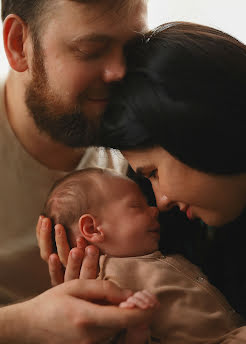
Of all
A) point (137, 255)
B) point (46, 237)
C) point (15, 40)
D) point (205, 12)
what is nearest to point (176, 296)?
point (137, 255)

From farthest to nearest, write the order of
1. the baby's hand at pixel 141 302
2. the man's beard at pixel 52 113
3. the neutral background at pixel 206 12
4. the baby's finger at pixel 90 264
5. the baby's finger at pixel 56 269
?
1. the neutral background at pixel 206 12
2. the man's beard at pixel 52 113
3. the baby's finger at pixel 56 269
4. the baby's finger at pixel 90 264
5. the baby's hand at pixel 141 302

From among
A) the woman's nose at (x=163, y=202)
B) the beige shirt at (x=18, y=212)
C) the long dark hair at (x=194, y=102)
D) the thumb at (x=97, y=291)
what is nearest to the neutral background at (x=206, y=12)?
the beige shirt at (x=18, y=212)

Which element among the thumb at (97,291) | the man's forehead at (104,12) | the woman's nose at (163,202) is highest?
the man's forehead at (104,12)

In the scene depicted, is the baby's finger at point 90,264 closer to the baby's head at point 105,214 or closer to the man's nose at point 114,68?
the baby's head at point 105,214

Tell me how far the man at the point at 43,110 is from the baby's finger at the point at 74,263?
0.15 m

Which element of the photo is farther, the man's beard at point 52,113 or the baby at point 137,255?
the man's beard at point 52,113

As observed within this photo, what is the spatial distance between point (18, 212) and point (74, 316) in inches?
22.2

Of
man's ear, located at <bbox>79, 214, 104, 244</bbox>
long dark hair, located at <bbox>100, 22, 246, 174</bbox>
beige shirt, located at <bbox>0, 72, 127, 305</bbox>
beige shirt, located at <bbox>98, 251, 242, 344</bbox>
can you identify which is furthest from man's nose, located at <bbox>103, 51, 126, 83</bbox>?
beige shirt, located at <bbox>98, 251, 242, 344</bbox>

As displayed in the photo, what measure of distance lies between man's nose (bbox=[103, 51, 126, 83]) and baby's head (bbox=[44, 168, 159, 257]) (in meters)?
0.27

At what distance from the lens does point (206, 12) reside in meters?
2.35

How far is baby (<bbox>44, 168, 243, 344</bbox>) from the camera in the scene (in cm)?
114

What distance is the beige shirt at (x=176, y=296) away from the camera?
1128 millimetres

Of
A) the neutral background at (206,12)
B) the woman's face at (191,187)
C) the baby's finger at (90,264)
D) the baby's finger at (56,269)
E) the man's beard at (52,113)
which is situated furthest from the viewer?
the neutral background at (206,12)

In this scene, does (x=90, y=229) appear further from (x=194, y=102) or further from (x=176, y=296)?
(x=194, y=102)
